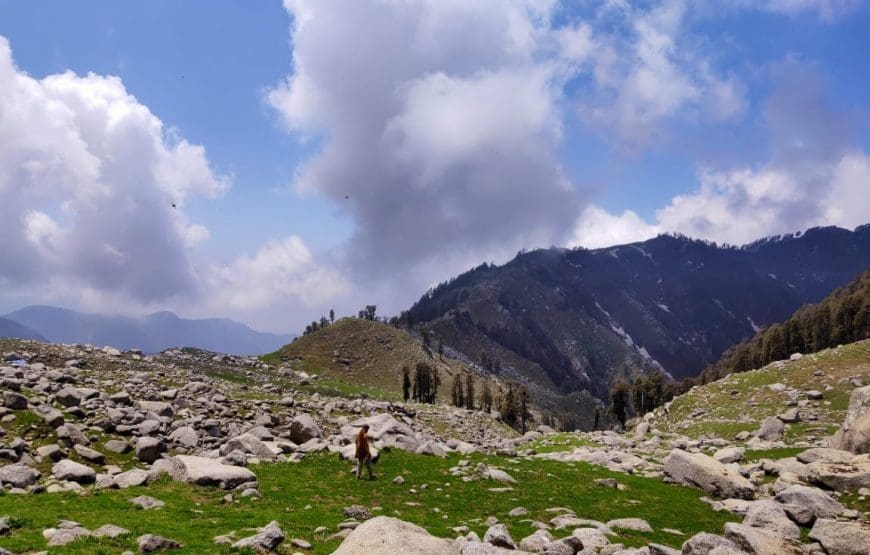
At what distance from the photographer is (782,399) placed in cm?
5694

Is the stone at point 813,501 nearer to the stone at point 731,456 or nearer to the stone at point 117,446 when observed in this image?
the stone at point 731,456

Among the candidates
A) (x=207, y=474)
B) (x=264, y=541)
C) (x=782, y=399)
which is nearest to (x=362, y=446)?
(x=207, y=474)

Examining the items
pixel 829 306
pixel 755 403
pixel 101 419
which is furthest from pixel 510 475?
pixel 829 306

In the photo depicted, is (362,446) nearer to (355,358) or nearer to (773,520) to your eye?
(773,520)

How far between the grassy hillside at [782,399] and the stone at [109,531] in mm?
51127

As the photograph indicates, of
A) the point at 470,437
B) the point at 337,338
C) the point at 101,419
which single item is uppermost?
the point at 337,338

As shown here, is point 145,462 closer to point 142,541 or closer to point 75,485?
point 75,485

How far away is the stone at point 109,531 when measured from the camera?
15.8m

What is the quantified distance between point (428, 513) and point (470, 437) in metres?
47.9

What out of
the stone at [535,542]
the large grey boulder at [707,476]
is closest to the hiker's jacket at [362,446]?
the stone at [535,542]

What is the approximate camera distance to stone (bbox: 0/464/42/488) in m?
22.5

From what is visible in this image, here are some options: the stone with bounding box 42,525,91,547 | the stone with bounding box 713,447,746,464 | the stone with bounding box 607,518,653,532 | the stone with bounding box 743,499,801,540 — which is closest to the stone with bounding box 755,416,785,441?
the stone with bounding box 713,447,746,464

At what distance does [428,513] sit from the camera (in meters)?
22.1

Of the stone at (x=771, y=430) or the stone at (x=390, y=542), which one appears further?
the stone at (x=771, y=430)
